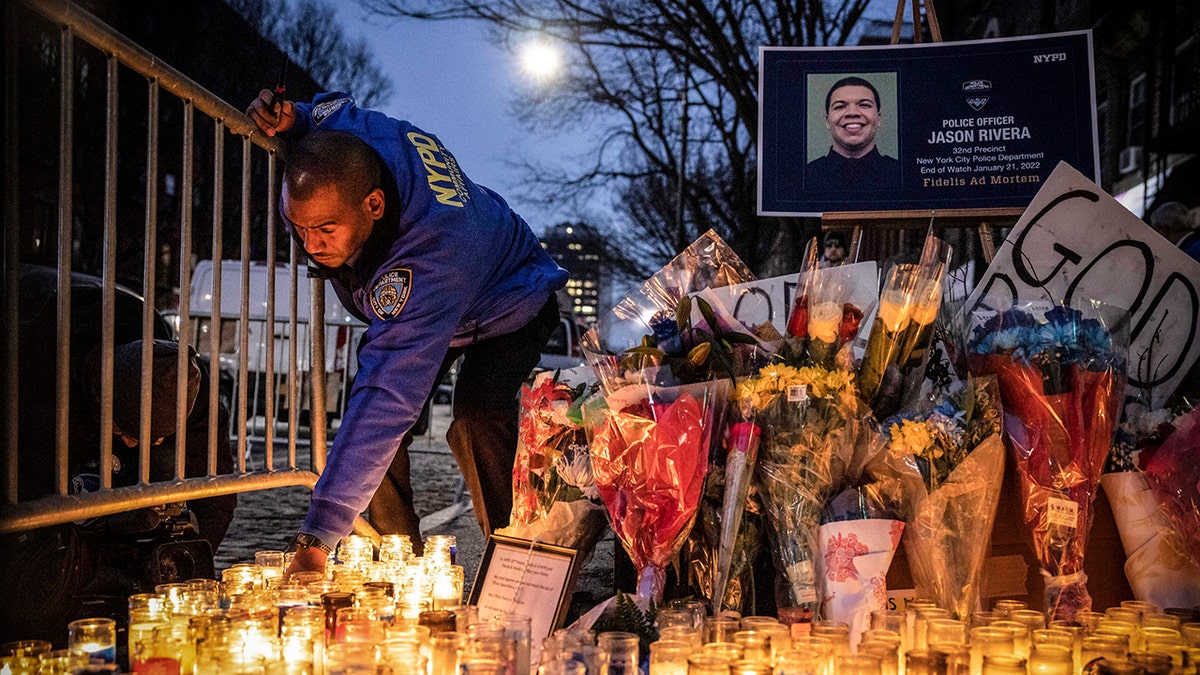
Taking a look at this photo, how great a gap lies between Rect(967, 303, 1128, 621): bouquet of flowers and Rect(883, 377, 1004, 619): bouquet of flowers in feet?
0.33

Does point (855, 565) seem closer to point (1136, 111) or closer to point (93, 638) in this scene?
point (93, 638)

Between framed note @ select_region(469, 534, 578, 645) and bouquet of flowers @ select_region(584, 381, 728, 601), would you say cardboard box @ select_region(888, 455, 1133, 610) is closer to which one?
bouquet of flowers @ select_region(584, 381, 728, 601)

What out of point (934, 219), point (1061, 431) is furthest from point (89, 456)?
point (934, 219)

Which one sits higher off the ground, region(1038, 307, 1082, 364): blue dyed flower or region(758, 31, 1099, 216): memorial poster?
region(758, 31, 1099, 216): memorial poster

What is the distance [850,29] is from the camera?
11.6 meters

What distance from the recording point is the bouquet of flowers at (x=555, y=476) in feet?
9.20

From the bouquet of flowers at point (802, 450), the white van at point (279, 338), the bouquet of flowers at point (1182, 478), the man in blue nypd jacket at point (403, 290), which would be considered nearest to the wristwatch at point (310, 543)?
the man in blue nypd jacket at point (403, 290)

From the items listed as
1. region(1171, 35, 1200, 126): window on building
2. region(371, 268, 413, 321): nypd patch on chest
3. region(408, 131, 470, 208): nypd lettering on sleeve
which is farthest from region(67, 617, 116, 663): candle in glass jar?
region(1171, 35, 1200, 126): window on building

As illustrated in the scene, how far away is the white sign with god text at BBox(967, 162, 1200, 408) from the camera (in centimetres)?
315

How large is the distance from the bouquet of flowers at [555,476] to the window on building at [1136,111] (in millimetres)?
17626

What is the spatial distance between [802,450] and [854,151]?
108 inches

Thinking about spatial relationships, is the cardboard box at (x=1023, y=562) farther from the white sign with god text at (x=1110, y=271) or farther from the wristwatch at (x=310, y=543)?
the wristwatch at (x=310, y=543)

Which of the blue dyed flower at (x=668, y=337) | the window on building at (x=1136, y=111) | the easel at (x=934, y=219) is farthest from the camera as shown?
the window on building at (x=1136, y=111)

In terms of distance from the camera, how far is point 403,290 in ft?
9.67
